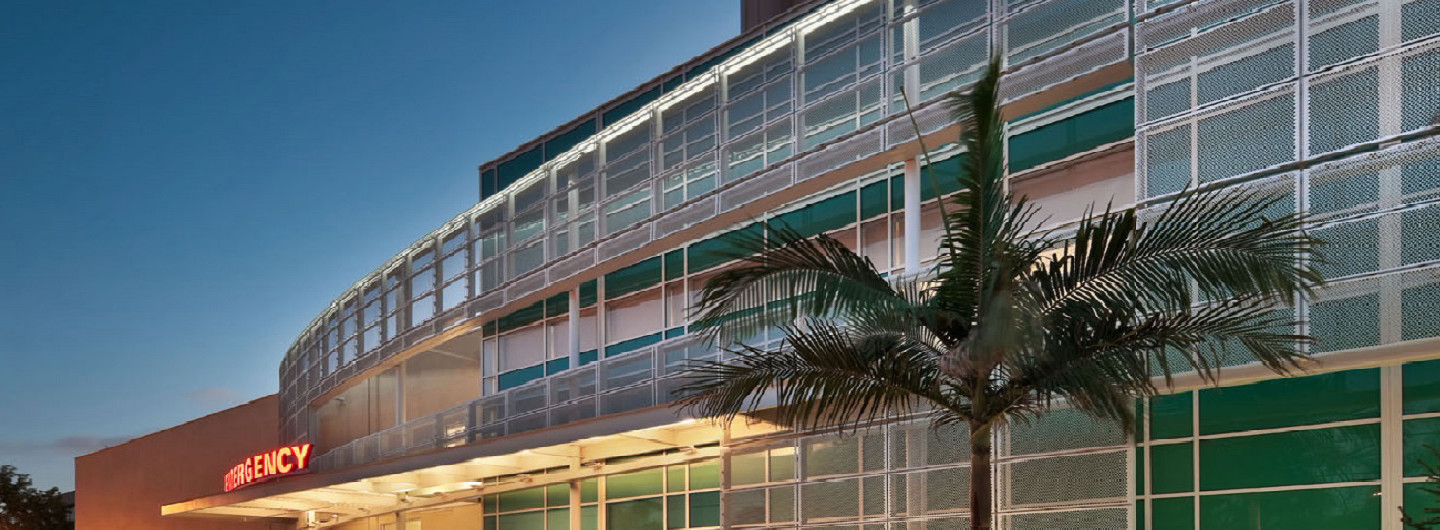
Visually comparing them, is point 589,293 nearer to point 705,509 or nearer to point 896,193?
point 705,509

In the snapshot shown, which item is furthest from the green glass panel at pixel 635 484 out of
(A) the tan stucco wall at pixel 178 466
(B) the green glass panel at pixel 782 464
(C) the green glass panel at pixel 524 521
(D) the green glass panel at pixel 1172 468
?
(A) the tan stucco wall at pixel 178 466

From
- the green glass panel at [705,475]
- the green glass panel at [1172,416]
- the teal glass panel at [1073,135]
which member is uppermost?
the teal glass panel at [1073,135]

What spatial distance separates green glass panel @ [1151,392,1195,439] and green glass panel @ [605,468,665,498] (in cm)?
1272

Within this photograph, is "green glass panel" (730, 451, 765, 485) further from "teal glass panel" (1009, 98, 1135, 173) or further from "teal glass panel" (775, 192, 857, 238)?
"teal glass panel" (1009, 98, 1135, 173)

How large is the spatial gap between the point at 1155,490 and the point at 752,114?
10.6 m

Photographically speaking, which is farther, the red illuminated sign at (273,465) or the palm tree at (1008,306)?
the red illuminated sign at (273,465)

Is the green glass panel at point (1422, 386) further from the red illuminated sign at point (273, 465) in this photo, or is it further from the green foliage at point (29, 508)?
the green foliage at point (29, 508)

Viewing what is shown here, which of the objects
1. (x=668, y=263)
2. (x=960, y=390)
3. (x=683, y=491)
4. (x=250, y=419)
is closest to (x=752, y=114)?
(x=668, y=263)

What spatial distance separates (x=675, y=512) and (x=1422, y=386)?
15.9m

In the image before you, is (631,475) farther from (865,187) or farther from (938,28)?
(938,28)

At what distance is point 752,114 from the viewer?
27438 millimetres

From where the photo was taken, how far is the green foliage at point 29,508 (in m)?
71.7

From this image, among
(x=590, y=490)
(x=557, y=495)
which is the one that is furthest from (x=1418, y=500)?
(x=557, y=495)

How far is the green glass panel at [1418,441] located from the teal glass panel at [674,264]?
15871 millimetres
